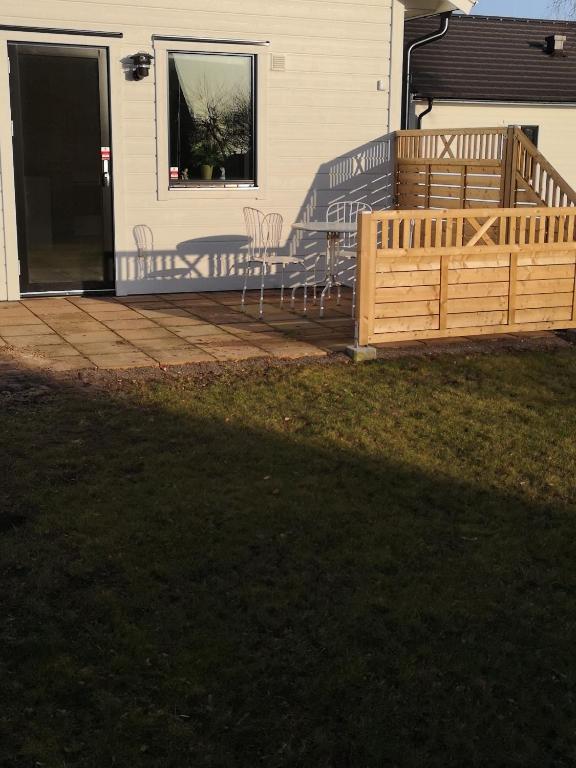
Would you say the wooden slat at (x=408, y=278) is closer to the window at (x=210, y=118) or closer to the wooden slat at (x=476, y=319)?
the wooden slat at (x=476, y=319)

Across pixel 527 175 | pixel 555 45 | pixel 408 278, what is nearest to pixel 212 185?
pixel 527 175

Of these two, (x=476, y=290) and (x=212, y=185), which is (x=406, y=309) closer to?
(x=476, y=290)

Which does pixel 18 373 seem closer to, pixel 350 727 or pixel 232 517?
pixel 232 517

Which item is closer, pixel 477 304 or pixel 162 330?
pixel 477 304

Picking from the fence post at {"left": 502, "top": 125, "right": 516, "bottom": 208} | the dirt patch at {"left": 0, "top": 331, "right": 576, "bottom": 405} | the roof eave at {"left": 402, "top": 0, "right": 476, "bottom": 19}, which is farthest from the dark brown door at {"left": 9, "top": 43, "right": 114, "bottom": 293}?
the fence post at {"left": 502, "top": 125, "right": 516, "bottom": 208}

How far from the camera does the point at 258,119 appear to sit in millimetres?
10883

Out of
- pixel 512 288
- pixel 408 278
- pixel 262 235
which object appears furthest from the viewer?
pixel 262 235

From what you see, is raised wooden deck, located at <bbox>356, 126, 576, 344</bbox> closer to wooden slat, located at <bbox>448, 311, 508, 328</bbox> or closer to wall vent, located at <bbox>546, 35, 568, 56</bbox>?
wooden slat, located at <bbox>448, 311, 508, 328</bbox>

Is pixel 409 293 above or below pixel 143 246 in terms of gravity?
below

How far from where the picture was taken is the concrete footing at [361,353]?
25.2 ft

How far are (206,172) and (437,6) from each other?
3492 millimetres

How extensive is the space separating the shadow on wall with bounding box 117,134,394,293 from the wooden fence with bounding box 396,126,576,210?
0.27 meters

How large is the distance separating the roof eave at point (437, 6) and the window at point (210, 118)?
2206 millimetres

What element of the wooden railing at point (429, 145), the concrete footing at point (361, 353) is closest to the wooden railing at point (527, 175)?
the wooden railing at point (429, 145)
